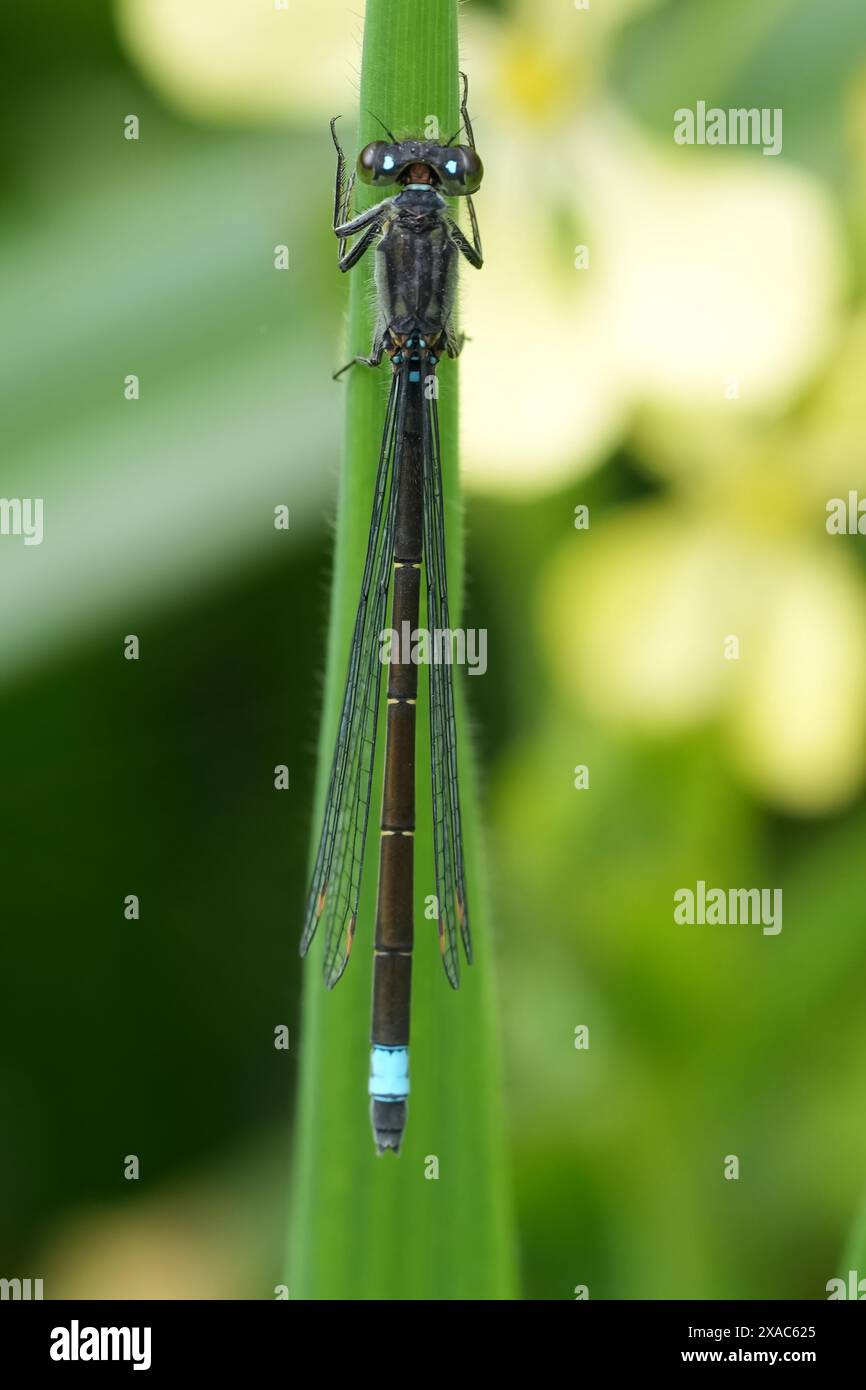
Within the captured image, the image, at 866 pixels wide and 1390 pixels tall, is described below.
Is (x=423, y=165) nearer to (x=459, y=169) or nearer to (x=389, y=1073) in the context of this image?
(x=459, y=169)

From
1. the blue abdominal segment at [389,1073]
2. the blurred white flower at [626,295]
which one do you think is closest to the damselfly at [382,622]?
the blue abdominal segment at [389,1073]

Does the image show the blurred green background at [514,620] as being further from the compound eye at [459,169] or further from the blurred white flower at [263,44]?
the compound eye at [459,169]

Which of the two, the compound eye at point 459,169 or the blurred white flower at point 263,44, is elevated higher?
the blurred white flower at point 263,44

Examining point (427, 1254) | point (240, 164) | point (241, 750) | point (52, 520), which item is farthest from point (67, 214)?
point (427, 1254)

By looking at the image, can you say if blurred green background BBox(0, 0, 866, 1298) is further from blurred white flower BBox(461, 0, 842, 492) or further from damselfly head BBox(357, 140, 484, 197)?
damselfly head BBox(357, 140, 484, 197)

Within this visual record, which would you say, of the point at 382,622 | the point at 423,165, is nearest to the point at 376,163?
the point at 423,165

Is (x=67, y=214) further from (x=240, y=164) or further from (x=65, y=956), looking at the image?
(x=65, y=956)

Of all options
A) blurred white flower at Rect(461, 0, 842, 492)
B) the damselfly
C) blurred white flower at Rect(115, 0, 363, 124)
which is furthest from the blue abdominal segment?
blurred white flower at Rect(115, 0, 363, 124)
